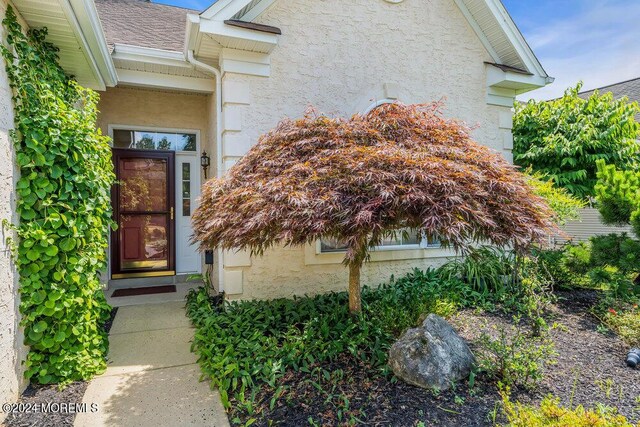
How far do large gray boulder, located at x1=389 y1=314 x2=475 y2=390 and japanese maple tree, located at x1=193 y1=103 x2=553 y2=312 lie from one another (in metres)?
0.90

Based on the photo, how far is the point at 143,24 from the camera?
22.1 ft

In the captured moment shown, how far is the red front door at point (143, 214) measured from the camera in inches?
259

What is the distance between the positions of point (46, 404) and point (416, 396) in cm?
309

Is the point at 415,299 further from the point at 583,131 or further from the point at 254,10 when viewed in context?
the point at 583,131

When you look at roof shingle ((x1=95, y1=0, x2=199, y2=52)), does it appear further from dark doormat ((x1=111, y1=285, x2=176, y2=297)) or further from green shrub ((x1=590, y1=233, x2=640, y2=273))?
green shrub ((x1=590, y1=233, x2=640, y2=273))

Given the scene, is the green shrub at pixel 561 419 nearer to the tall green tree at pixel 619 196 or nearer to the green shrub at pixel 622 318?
the green shrub at pixel 622 318

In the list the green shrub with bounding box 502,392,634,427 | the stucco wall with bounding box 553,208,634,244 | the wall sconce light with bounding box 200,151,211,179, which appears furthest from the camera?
the stucco wall with bounding box 553,208,634,244

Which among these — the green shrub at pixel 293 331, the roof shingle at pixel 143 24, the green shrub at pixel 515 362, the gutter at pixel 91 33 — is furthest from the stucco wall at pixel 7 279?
the green shrub at pixel 515 362

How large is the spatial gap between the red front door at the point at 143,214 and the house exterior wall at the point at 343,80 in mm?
2494

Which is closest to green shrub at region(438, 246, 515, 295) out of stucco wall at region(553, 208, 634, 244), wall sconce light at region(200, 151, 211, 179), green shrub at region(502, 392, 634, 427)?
green shrub at region(502, 392, 634, 427)

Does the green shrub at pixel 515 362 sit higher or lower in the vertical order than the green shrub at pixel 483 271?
lower

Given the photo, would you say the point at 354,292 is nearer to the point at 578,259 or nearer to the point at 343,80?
the point at 343,80

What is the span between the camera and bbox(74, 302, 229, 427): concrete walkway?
2.93 meters

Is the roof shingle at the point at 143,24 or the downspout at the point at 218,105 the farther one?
the roof shingle at the point at 143,24
